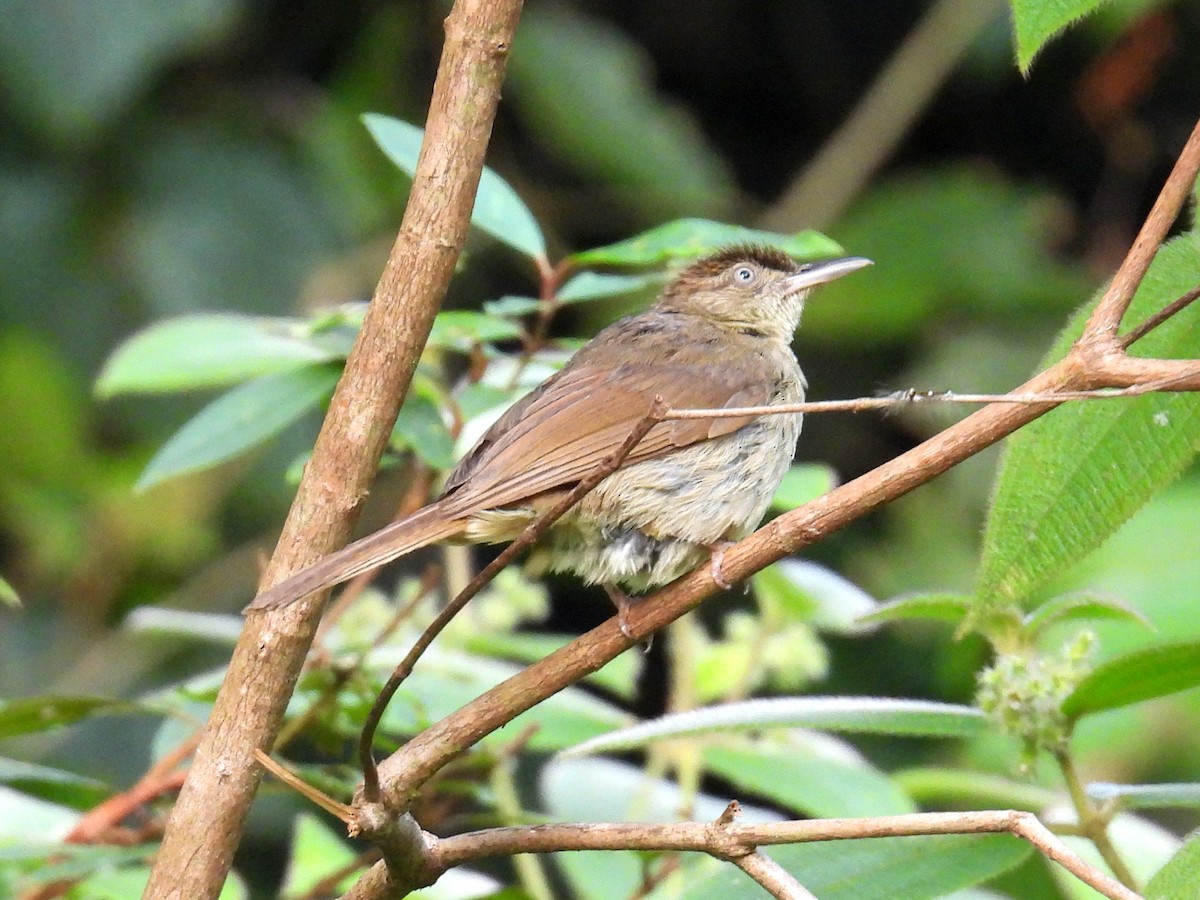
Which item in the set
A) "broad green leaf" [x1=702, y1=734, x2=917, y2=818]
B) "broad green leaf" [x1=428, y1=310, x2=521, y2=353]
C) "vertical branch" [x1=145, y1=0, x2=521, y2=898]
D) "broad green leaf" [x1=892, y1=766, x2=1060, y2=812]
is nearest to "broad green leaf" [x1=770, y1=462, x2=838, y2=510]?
"broad green leaf" [x1=702, y1=734, x2=917, y2=818]

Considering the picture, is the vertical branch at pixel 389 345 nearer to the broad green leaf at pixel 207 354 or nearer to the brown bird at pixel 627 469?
the brown bird at pixel 627 469

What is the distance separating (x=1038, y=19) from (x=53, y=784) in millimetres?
2045

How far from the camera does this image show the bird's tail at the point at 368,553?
Answer: 5.59 feet

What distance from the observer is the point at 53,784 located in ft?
8.63

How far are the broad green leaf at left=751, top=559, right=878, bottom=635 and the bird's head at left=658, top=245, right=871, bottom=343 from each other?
1008mm

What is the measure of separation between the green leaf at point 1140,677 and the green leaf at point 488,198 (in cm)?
116

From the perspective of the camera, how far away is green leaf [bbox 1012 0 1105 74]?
150cm

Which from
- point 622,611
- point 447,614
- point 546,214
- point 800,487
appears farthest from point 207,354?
point 546,214

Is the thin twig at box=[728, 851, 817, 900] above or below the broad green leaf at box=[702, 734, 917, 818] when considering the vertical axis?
below

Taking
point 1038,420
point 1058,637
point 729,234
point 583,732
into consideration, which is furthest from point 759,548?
point 1058,637

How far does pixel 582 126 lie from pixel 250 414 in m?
4.28

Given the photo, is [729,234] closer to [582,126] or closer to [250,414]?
[250,414]

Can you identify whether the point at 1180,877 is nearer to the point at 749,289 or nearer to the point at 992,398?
the point at 992,398

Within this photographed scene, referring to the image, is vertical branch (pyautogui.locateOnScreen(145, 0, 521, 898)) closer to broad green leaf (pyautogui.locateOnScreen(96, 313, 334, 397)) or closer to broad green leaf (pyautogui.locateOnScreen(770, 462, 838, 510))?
broad green leaf (pyautogui.locateOnScreen(96, 313, 334, 397))
